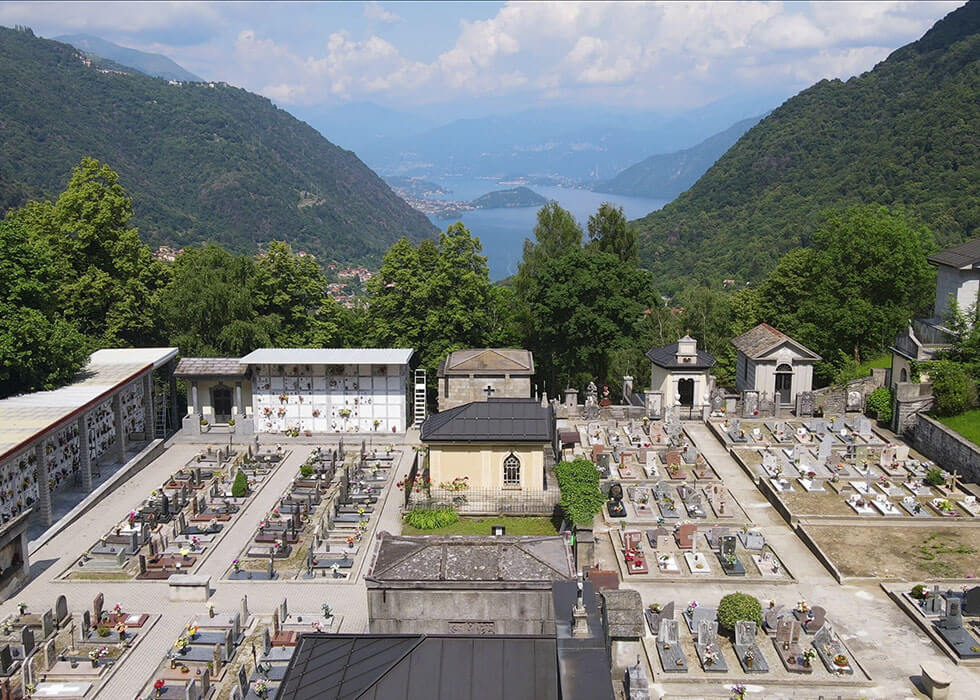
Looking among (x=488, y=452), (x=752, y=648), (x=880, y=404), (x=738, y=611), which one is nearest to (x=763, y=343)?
(x=880, y=404)

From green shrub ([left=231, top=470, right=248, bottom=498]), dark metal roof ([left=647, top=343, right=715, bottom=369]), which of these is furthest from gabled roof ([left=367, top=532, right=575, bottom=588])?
dark metal roof ([left=647, top=343, right=715, bottom=369])

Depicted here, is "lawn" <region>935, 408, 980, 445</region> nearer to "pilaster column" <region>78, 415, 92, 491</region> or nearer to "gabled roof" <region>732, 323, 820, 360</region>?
"gabled roof" <region>732, 323, 820, 360</region>

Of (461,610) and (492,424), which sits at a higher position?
(492,424)

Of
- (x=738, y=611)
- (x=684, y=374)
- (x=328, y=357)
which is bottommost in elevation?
(x=738, y=611)

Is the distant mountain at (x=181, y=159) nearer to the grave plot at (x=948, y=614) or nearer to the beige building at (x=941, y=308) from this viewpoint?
the beige building at (x=941, y=308)

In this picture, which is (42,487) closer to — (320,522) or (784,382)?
(320,522)

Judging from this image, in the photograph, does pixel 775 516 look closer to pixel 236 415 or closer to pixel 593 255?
pixel 593 255

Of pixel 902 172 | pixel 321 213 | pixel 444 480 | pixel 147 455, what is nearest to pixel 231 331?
pixel 147 455
